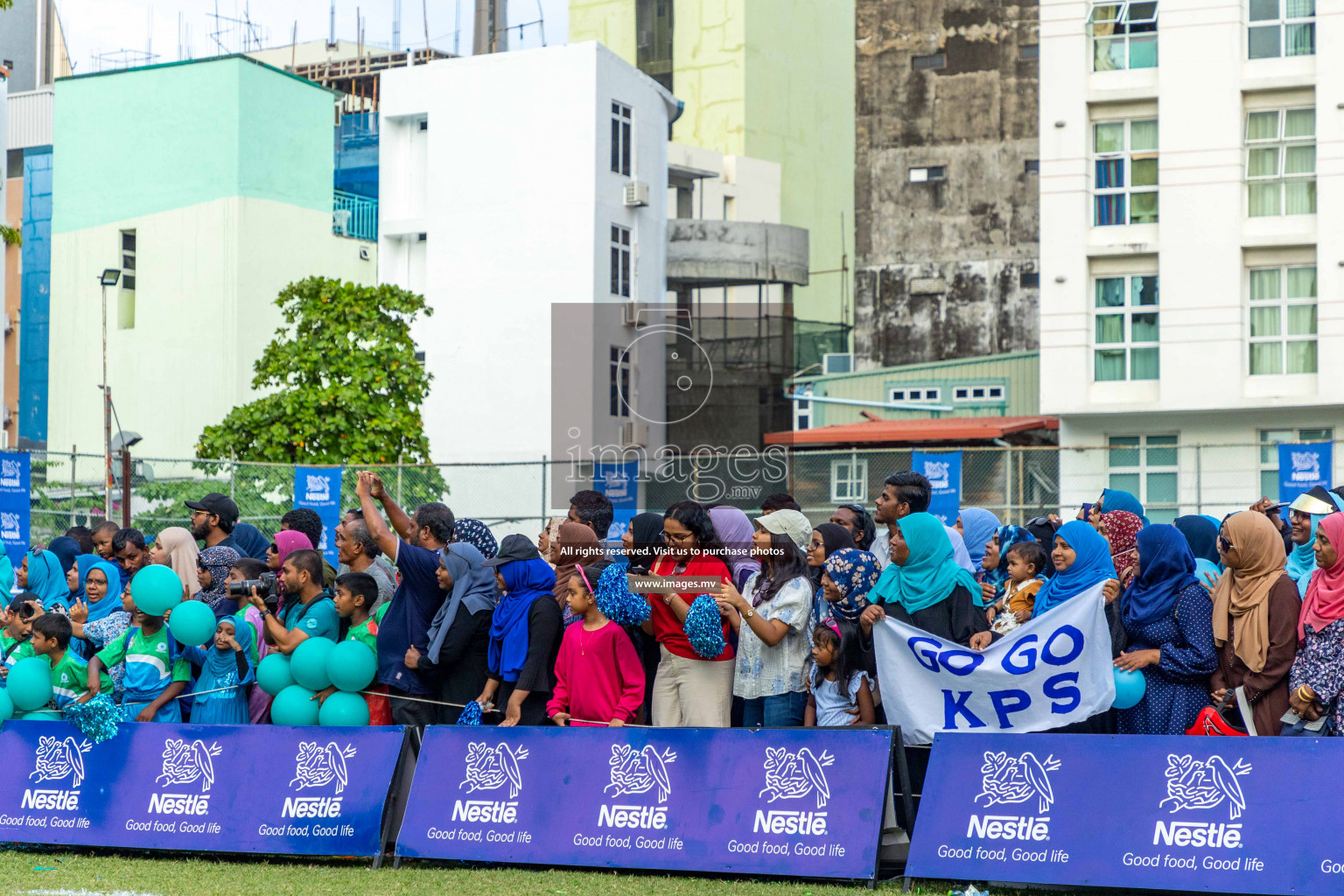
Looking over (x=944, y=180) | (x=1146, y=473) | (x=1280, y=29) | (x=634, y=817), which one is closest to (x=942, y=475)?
(x=1146, y=473)

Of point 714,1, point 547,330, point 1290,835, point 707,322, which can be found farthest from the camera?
point 714,1

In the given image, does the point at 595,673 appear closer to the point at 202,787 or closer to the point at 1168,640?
the point at 202,787

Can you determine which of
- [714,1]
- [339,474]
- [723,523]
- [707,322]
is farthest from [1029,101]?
[723,523]

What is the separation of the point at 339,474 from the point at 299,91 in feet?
80.9

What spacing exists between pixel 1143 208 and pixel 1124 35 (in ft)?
11.9

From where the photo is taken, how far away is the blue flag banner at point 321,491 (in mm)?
20109

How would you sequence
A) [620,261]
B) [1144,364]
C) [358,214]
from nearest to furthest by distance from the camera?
[1144,364], [620,261], [358,214]

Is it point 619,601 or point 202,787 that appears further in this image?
point 202,787

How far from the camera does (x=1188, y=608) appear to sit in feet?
24.5

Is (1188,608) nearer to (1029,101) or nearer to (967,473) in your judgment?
(967,473)

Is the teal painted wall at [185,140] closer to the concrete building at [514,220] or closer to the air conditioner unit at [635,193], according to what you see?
the concrete building at [514,220]

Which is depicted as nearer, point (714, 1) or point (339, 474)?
point (339, 474)

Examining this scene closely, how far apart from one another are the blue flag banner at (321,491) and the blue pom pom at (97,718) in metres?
11.1

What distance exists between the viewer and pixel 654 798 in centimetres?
784
